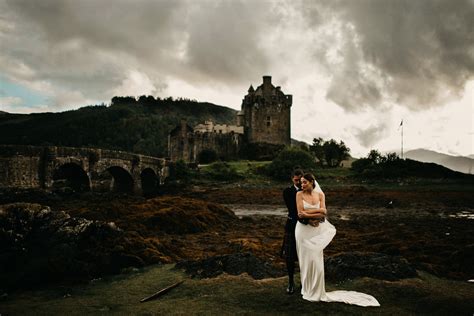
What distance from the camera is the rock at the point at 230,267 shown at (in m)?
7.94

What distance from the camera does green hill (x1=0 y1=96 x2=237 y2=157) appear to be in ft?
384

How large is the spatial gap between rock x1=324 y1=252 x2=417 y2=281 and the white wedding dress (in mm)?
1198

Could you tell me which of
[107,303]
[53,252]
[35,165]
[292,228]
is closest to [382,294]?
[292,228]

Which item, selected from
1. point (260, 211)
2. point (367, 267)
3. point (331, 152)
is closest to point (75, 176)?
point (260, 211)

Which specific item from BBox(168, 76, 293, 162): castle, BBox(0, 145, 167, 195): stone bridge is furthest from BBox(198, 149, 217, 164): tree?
BBox(0, 145, 167, 195): stone bridge

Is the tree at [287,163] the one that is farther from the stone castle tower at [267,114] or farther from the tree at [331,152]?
the stone castle tower at [267,114]

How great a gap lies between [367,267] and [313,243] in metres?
1.84

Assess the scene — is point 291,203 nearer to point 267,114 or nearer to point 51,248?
point 51,248

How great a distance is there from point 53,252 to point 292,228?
16.6 ft

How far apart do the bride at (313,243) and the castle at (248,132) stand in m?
67.7

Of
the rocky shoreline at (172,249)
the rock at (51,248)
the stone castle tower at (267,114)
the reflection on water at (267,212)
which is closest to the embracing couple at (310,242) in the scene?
the rocky shoreline at (172,249)

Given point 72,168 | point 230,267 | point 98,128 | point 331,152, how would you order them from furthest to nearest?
1. point 98,128
2. point 331,152
3. point 72,168
4. point 230,267

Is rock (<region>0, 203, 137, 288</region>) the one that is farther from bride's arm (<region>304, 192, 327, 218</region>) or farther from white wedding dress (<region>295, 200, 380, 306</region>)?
bride's arm (<region>304, 192, 327, 218</region>)

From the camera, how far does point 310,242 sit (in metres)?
6.62
